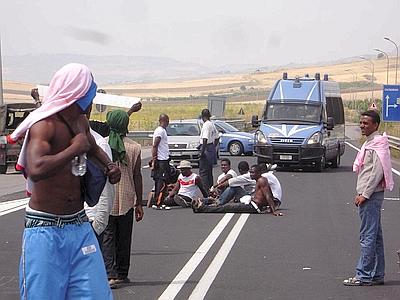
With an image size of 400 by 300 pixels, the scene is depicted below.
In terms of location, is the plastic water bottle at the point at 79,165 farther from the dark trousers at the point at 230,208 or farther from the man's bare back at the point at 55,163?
the dark trousers at the point at 230,208

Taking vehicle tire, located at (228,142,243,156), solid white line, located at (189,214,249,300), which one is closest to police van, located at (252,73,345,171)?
vehicle tire, located at (228,142,243,156)

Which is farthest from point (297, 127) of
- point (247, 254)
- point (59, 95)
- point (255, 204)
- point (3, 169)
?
point (59, 95)

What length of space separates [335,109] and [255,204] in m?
15.1

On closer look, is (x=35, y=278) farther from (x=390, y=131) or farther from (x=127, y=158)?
(x=390, y=131)

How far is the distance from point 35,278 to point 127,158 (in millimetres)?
4318

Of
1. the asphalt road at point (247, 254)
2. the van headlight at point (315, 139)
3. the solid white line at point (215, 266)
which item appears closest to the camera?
the solid white line at point (215, 266)

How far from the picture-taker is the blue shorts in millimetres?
4555

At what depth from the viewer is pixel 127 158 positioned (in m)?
8.84

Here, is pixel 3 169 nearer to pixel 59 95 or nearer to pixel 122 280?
pixel 122 280

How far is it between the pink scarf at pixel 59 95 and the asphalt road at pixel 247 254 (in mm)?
3935

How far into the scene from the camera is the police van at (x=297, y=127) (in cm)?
2625

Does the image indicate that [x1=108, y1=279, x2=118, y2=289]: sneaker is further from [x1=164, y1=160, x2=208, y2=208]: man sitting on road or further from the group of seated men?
[x1=164, y1=160, x2=208, y2=208]: man sitting on road

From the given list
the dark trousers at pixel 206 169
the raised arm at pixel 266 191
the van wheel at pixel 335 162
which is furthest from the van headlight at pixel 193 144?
the raised arm at pixel 266 191

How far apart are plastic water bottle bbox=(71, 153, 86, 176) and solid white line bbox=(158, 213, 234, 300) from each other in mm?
Answer: 3816
